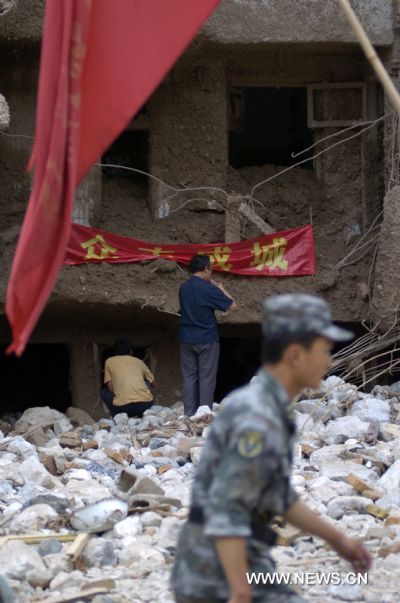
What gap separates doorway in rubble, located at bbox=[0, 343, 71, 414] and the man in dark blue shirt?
6.33m

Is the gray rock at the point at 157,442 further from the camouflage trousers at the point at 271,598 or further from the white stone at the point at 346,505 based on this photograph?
the camouflage trousers at the point at 271,598

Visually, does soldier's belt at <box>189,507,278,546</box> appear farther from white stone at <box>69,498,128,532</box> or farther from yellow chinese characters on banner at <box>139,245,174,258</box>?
yellow chinese characters on banner at <box>139,245,174,258</box>

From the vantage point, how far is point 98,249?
11.7 meters

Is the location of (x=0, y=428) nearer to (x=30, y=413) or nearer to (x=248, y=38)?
(x=30, y=413)

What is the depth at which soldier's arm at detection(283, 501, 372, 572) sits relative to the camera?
327cm

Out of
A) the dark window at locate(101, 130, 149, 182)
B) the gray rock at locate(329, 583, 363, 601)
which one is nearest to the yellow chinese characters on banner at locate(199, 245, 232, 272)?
the dark window at locate(101, 130, 149, 182)

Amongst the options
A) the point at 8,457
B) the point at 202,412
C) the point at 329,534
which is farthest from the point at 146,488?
the point at 329,534

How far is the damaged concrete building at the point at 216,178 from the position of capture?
11.5 meters

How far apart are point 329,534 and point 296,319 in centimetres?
63

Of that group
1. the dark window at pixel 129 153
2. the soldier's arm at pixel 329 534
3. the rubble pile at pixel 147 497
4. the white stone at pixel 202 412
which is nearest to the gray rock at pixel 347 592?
the rubble pile at pixel 147 497

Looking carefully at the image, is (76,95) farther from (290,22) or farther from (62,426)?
(290,22)

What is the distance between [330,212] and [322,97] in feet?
4.15

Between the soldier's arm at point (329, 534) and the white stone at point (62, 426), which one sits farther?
the white stone at point (62, 426)

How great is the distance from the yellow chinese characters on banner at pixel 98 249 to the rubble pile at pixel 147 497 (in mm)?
1989
